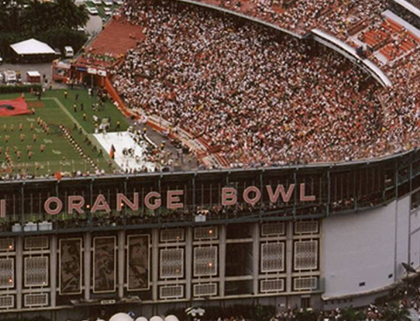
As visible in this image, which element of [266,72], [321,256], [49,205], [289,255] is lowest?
[321,256]

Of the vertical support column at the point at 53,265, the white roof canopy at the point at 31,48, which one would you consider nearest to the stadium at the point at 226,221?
the vertical support column at the point at 53,265

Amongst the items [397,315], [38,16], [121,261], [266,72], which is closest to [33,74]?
[38,16]

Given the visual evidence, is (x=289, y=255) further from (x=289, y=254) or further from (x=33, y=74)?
(x=33, y=74)

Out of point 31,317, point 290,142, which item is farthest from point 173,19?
point 31,317

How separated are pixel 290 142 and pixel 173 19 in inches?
1338

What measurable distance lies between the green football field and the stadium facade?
465 inches

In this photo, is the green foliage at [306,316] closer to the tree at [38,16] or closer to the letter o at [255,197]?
the letter o at [255,197]

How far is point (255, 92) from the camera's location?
449 feet

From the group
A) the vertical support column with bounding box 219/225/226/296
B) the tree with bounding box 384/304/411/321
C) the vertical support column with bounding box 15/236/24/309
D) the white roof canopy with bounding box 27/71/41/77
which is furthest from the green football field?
the tree with bounding box 384/304/411/321

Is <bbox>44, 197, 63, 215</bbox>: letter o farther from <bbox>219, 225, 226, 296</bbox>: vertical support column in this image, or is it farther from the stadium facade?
<bbox>219, 225, 226, 296</bbox>: vertical support column

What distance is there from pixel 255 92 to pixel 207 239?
111ft

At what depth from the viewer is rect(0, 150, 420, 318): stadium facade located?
10238 cm

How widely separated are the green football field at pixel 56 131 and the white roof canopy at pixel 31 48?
38.1 feet

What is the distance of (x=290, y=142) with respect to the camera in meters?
124
